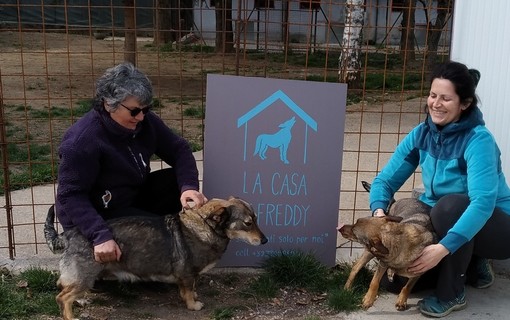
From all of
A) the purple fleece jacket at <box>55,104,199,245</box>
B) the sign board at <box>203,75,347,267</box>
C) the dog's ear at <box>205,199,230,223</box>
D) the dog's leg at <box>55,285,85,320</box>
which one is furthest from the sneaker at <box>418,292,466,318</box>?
the dog's leg at <box>55,285,85,320</box>

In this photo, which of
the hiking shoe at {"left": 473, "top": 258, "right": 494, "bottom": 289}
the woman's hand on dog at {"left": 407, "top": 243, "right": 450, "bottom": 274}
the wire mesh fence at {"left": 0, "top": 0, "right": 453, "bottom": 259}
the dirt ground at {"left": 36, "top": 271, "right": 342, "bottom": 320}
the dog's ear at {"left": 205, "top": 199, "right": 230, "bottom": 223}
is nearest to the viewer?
the woman's hand on dog at {"left": 407, "top": 243, "right": 450, "bottom": 274}

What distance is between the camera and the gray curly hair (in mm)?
3496

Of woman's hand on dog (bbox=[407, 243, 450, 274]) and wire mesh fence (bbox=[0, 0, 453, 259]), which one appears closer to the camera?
woman's hand on dog (bbox=[407, 243, 450, 274])

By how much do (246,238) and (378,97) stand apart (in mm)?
8736

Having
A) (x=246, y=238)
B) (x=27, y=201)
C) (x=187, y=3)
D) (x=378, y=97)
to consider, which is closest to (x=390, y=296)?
(x=246, y=238)

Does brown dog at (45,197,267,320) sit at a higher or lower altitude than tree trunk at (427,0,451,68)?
lower

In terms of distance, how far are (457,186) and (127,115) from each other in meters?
2.08

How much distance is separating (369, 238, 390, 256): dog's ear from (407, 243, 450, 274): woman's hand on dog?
7.6 inches

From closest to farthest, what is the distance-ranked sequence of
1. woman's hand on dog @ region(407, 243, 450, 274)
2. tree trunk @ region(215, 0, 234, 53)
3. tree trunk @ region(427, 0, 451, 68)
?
1. woman's hand on dog @ region(407, 243, 450, 274)
2. tree trunk @ region(215, 0, 234, 53)
3. tree trunk @ region(427, 0, 451, 68)

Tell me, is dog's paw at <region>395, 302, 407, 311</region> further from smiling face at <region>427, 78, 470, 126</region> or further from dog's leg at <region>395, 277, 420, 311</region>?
smiling face at <region>427, 78, 470, 126</region>

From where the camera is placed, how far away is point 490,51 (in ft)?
14.9

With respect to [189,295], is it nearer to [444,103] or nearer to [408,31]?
[444,103]

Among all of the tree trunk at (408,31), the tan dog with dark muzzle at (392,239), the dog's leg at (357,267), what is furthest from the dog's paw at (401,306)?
the tree trunk at (408,31)

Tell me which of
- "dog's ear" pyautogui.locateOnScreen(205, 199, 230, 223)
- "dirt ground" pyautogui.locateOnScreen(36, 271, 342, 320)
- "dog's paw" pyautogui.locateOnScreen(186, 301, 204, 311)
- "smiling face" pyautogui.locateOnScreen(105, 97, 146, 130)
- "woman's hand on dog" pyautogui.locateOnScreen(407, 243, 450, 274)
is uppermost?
"smiling face" pyautogui.locateOnScreen(105, 97, 146, 130)
